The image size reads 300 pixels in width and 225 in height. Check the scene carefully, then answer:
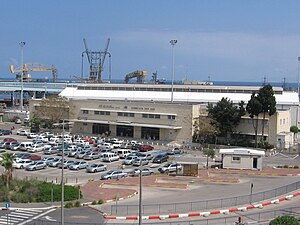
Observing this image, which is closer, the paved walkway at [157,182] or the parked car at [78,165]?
the paved walkway at [157,182]

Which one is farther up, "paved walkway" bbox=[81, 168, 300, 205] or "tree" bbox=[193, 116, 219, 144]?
"tree" bbox=[193, 116, 219, 144]

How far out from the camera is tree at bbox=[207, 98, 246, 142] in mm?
61281

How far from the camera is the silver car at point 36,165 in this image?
1821 inches

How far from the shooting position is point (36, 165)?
46562mm

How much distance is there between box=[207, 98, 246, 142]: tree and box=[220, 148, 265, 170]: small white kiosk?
1392 centimetres

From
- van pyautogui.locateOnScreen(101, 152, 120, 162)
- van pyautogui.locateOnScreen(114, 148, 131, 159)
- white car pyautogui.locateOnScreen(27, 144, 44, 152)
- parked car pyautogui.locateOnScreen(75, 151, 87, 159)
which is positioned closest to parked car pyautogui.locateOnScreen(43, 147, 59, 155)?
white car pyautogui.locateOnScreen(27, 144, 44, 152)

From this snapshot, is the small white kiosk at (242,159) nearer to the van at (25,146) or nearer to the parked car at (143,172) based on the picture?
the parked car at (143,172)

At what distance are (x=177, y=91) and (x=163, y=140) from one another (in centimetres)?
1621

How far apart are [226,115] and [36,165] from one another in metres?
25.7

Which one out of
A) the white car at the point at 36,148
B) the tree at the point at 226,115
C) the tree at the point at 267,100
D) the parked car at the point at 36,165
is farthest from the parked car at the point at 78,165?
the tree at the point at 267,100

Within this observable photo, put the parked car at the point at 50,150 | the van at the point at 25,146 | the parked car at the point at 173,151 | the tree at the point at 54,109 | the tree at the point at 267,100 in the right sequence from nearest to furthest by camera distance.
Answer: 1. the parked car at the point at 50,150
2. the parked car at the point at 173,151
3. the van at the point at 25,146
4. the tree at the point at 267,100
5. the tree at the point at 54,109

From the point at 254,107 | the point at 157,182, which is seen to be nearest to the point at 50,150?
the point at 157,182

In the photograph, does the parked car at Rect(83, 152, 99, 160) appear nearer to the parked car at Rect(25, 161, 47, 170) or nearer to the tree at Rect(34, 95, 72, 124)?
the parked car at Rect(25, 161, 47, 170)

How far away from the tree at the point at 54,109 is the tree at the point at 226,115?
23.6 m
